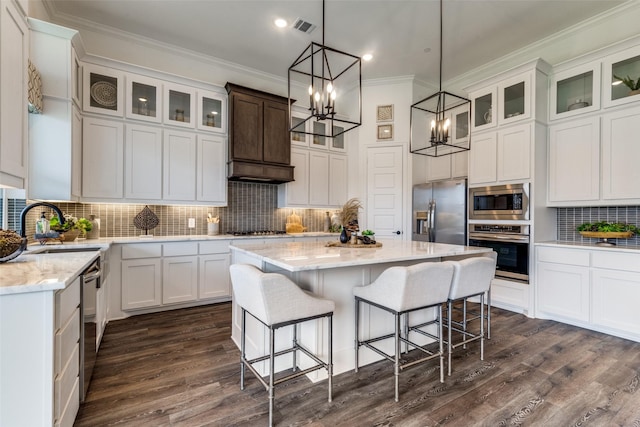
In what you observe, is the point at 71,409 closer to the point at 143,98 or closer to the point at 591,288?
the point at 143,98

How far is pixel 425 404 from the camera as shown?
1.93m

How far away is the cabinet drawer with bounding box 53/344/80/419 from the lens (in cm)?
139

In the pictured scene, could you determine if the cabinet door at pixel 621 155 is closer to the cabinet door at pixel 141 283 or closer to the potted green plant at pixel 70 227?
the cabinet door at pixel 141 283

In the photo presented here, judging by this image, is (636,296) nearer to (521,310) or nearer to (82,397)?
(521,310)

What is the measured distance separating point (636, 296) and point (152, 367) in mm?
4351

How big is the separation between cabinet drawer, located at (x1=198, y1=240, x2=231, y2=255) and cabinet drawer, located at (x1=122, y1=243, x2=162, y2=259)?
0.49 m

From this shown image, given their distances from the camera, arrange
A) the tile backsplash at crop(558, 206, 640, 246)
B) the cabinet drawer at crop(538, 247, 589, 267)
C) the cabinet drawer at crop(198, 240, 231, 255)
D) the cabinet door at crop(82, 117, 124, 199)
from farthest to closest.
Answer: the cabinet drawer at crop(198, 240, 231, 255) < the cabinet door at crop(82, 117, 124, 199) < the tile backsplash at crop(558, 206, 640, 246) < the cabinet drawer at crop(538, 247, 589, 267)

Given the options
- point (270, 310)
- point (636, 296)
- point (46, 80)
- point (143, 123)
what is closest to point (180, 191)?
point (143, 123)

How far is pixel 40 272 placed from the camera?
153cm

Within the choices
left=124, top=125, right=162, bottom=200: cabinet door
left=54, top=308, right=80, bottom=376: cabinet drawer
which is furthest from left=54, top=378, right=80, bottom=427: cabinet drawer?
left=124, top=125, right=162, bottom=200: cabinet door

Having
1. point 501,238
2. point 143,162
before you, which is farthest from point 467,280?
point 143,162

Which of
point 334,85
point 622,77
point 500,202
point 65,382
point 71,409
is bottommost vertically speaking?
point 71,409

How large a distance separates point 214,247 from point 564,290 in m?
4.14

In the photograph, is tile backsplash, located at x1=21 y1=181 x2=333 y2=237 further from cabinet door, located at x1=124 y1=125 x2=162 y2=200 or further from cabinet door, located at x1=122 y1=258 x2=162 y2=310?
cabinet door, located at x1=122 y1=258 x2=162 y2=310
